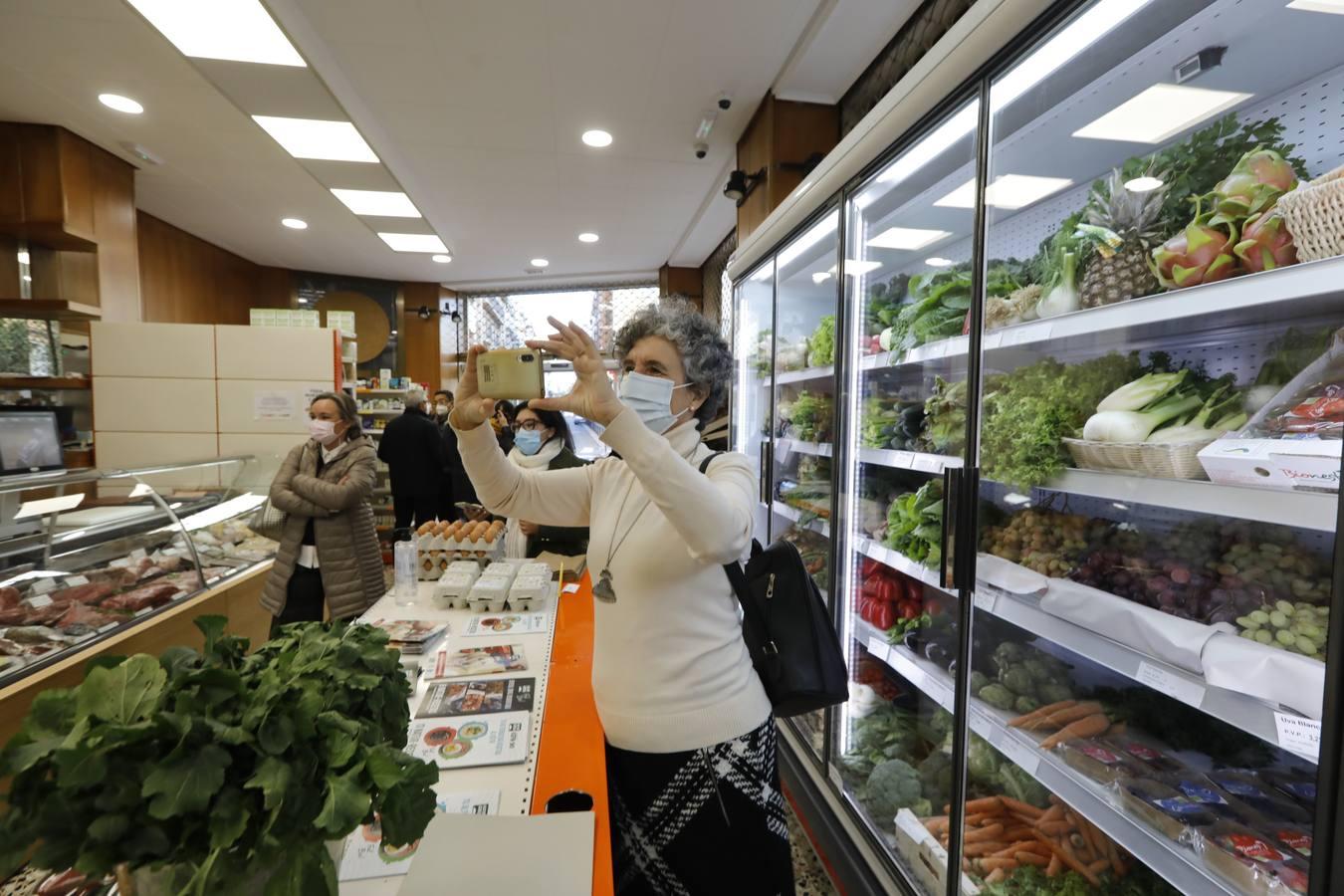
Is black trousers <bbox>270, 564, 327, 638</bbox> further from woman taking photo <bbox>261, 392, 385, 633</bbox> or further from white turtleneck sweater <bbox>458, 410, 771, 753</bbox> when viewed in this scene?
white turtleneck sweater <bbox>458, 410, 771, 753</bbox>

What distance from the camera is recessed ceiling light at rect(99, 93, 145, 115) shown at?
3.92m

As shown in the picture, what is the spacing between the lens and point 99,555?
2465mm

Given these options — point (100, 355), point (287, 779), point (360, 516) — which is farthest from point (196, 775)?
point (100, 355)

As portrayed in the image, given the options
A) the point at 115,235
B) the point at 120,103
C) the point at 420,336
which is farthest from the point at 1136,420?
the point at 420,336

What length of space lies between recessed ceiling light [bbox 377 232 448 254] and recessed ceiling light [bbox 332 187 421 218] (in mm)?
659

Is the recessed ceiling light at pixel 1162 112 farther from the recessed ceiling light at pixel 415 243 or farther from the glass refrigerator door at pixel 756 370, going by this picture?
Result: the recessed ceiling light at pixel 415 243

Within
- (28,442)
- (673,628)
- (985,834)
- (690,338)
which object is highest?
(690,338)

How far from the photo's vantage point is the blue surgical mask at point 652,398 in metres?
1.41

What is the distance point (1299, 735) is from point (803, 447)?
208cm

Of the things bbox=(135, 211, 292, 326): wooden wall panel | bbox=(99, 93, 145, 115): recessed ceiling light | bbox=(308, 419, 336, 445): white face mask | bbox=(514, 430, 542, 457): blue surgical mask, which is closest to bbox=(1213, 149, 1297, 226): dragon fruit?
bbox=(514, 430, 542, 457): blue surgical mask

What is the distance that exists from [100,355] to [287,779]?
5959 millimetres

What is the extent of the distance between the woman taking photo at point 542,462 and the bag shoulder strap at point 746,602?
145 cm

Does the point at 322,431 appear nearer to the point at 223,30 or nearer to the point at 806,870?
the point at 223,30

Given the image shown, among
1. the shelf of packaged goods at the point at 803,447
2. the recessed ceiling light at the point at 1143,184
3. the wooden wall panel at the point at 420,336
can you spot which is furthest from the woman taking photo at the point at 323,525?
the wooden wall panel at the point at 420,336
